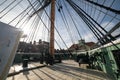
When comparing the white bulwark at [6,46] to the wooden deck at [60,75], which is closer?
the white bulwark at [6,46]

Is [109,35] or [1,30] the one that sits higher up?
[109,35]

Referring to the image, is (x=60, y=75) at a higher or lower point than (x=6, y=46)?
lower

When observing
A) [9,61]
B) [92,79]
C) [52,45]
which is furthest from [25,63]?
[9,61]

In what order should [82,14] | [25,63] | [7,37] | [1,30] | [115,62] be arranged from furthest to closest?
[25,63] → [82,14] → [115,62] → [7,37] → [1,30]

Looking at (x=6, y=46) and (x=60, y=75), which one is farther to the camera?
(x=60, y=75)

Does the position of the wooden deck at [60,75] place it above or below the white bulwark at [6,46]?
below

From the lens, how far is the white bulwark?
74.0 inches

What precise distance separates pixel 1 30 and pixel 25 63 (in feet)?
21.9

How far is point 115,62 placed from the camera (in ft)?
13.5

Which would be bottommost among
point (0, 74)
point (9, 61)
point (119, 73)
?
point (119, 73)

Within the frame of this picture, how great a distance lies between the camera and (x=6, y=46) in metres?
2.02

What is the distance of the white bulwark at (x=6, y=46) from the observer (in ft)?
6.16

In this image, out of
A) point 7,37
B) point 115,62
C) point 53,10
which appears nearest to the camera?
point 7,37

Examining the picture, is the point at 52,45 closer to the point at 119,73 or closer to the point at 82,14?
the point at 82,14
